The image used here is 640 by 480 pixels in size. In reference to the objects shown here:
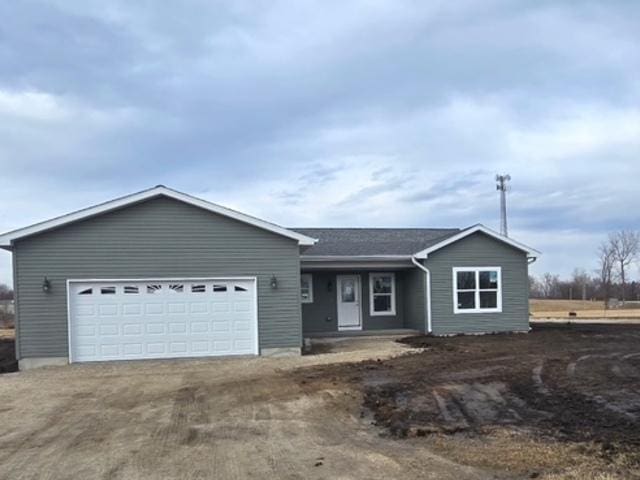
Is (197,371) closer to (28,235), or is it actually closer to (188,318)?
(188,318)

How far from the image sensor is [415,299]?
2127cm

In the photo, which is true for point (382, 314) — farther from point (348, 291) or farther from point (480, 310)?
point (480, 310)

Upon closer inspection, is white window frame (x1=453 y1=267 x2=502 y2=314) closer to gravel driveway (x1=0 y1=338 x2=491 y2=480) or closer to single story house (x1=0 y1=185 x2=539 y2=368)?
single story house (x1=0 y1=185 x2=539 y2=368)

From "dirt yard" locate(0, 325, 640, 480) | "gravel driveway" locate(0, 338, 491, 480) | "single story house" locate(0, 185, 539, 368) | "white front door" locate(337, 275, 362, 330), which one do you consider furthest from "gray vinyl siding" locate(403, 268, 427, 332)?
"gravel driveway" locate(0, 338, 491, 480)

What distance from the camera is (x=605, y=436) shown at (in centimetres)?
696

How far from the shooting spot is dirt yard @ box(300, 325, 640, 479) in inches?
248

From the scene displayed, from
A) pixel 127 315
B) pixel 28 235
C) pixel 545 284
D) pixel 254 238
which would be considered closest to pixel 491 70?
pixel 254 238

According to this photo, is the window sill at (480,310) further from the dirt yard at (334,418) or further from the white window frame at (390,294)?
the dirt yard at (334,418)

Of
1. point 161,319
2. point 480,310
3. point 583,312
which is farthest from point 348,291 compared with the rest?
point 583,312

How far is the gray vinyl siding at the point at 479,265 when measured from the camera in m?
20.5

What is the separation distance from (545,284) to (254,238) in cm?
7686

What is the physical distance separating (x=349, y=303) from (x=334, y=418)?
43.8 ft

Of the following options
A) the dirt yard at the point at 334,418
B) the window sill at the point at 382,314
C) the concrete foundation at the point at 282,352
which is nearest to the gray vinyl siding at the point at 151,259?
the concrete foundation at the point at 282,352

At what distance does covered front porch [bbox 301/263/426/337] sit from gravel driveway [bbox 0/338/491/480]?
8.09 metres
